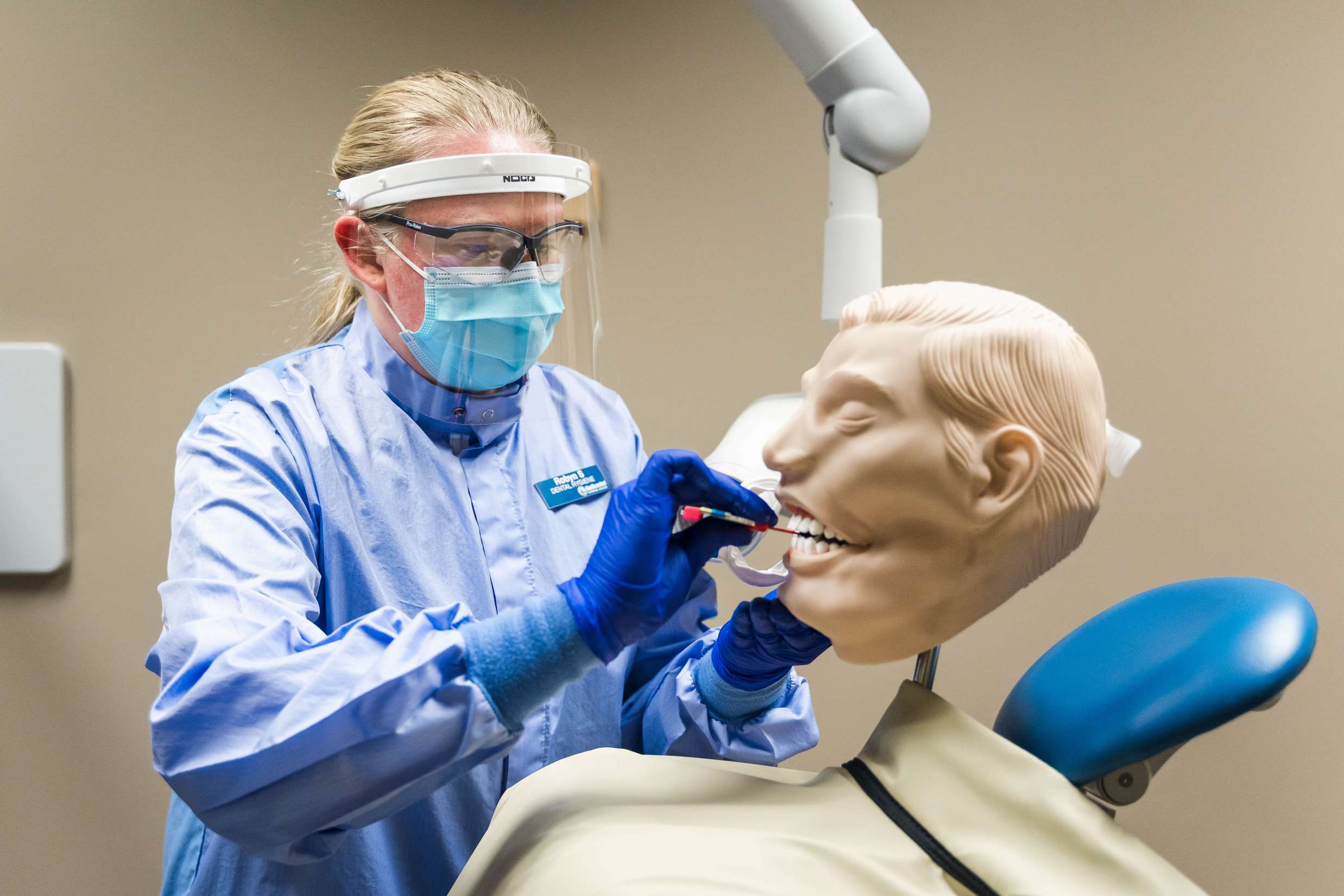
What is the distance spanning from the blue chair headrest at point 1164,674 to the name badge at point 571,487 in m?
0.66

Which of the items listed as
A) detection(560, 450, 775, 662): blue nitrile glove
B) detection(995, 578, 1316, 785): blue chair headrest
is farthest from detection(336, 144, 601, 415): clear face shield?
detection(995, 578, 1316, 785): blue chair headrest

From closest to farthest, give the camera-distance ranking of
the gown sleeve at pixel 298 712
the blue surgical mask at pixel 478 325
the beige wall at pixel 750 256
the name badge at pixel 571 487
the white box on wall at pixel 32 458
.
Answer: the gown sleeve at pixel 298 712 < the blue surgical mask at pixel 478 325 < the name badge at pixel 571 487 < the beige wall at pixel 750 256 < the white box on wall at pixel 32 458

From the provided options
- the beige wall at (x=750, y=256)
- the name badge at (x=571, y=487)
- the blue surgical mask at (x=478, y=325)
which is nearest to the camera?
the blue surgical mask at (x=478, y=325)

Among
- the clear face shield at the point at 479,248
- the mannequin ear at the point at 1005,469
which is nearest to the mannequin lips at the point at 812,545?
the mannequin ear at the point at 1005,469

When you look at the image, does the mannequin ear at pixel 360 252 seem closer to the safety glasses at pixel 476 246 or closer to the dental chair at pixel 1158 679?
the safety glasses at pixel 476 246

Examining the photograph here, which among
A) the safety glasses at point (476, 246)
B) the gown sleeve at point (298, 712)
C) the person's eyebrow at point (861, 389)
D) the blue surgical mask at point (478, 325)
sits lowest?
the gown sleeve at point (298, 712)

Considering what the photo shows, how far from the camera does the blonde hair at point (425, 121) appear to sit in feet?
4.40

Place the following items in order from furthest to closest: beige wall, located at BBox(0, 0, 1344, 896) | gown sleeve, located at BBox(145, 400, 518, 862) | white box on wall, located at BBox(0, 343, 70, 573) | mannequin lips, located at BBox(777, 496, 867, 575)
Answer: white box on wall, located at BBox(0, 343, 70, 573) < beige wall, located at BBox(0, 0, 1344, 896) < mannequin lips, located at BBox(777, 496, 867, 575) < gown sleeve, located at BBox(145, 400, 518, 862)

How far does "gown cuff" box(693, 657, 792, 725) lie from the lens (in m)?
1.36

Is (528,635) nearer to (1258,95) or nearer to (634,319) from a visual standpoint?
(634,319)

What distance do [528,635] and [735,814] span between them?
0.28 meters

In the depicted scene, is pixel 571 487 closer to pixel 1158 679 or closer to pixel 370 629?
pixel 370 629

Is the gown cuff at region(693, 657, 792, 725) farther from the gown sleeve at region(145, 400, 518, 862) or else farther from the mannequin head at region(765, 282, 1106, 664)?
the gown sleeve at region(145, 400, 518, 862)

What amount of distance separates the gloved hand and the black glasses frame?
53cm
